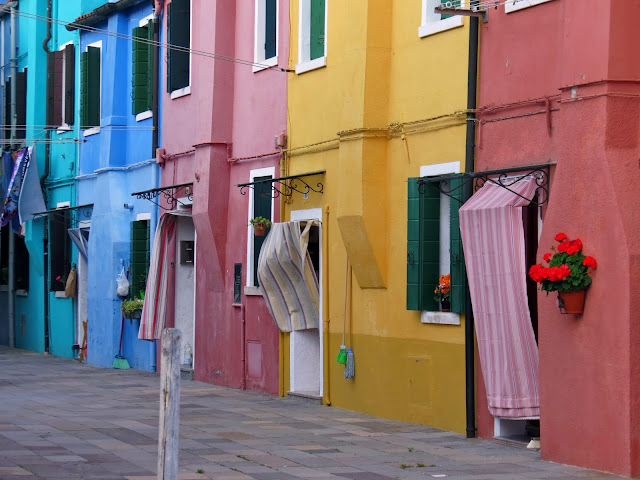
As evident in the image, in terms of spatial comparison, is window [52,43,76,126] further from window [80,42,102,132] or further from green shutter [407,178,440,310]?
green shutter [407,178,440,310]

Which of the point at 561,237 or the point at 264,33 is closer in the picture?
the point at 561,237

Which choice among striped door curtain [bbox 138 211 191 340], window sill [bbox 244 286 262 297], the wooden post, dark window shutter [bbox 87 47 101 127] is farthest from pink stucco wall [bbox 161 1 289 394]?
the wooden post

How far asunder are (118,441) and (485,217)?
14.4ft

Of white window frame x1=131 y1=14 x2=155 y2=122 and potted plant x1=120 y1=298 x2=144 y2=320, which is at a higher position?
white window frame x1=131 y1=14 x2=155 y2=122

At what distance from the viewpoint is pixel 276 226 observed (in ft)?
59.9

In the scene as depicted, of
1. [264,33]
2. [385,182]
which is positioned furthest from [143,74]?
[385,182]

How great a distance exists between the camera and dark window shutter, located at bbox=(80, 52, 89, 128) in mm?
25734

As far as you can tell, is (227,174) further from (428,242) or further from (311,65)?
(428,242)

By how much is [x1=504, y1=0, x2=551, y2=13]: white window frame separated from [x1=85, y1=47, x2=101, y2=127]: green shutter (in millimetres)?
13612

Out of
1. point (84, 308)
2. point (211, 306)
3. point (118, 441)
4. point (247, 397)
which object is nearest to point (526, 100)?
point (118, 441)

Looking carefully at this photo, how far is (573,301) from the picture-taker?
11492 mm

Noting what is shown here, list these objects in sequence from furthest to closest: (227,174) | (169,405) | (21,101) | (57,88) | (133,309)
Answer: (21,101) → (57,88) → (133,309) → (227,174) → (169,405)

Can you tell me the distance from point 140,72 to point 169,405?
16.7 metres

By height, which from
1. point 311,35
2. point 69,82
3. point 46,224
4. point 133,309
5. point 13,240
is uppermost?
point 69,82
